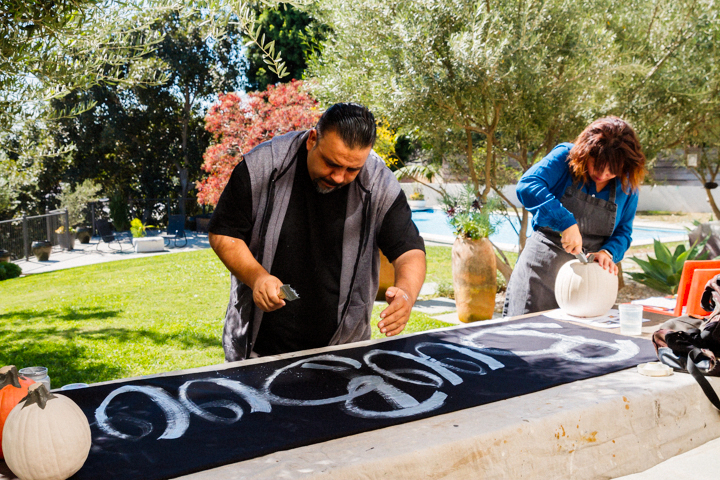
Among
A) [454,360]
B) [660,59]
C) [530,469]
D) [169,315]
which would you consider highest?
[660,59]

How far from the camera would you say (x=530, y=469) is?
58.1 inches

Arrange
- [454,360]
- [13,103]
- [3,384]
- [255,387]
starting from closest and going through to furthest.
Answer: [3,384]
[255,387]
[454,360]
[13,103]

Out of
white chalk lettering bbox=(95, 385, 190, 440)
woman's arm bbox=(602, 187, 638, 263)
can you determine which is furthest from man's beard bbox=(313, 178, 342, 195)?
woman's arm bbox=(602, 187, 638, 263)

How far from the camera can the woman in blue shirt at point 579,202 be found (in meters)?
2.69

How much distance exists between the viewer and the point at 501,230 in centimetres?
1708

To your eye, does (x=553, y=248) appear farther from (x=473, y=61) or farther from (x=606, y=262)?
(x=473, y=61)

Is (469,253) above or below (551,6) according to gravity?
below

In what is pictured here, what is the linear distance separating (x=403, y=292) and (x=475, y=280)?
3985 millimetres

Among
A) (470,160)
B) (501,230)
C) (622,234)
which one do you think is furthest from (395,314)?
(501,230)

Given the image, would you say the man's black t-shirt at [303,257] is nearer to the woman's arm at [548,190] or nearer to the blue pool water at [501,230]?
the woman's arm at [548,190]

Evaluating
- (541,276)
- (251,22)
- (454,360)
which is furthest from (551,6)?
(454,360)

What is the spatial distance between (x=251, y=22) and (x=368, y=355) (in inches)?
50.3

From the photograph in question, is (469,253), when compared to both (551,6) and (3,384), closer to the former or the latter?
(551,6)

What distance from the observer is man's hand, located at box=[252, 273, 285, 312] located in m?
1.83
